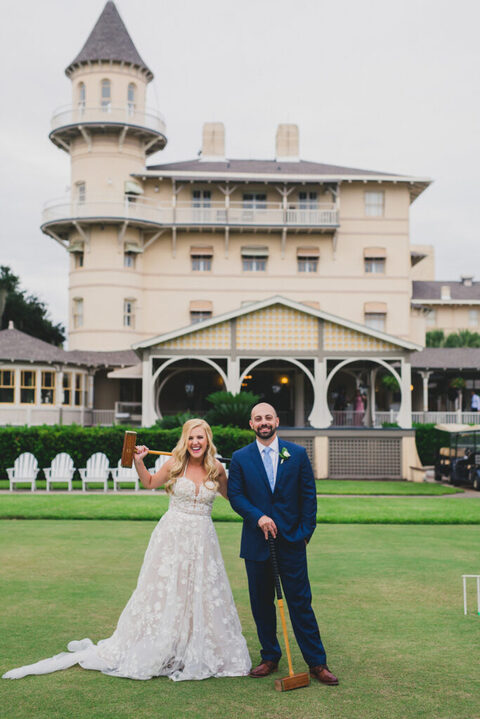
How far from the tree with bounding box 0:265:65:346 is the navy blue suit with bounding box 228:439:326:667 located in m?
52.7

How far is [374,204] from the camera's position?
42938mm

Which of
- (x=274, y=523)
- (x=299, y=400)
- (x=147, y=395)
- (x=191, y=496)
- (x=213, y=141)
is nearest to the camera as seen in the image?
(x=274, y=523)

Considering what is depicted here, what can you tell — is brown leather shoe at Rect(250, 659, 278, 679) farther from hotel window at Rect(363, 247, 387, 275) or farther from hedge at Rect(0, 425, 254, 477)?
hotel window at Rect(363, 247, 387, 275)

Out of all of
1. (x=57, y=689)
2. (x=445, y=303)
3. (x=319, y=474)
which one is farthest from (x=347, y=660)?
(x=445, y=303)

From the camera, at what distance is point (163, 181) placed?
42.5 metres

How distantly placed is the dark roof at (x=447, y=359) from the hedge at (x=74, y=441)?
14.8m

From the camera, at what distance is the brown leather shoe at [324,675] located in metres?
5.62

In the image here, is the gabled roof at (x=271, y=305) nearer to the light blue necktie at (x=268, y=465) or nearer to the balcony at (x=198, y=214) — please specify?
the balcony at (x=198, y=214)

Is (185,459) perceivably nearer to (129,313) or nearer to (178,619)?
(178,619)

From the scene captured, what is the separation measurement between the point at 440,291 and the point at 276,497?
47649mm

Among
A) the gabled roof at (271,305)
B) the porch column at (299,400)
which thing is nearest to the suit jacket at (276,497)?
the gabled roof at (271,305)

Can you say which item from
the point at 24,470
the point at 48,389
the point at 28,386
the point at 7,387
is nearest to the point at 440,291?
the point at 48,389

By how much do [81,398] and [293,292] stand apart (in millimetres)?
12057

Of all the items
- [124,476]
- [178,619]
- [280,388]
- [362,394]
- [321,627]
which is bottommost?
[124,476]
